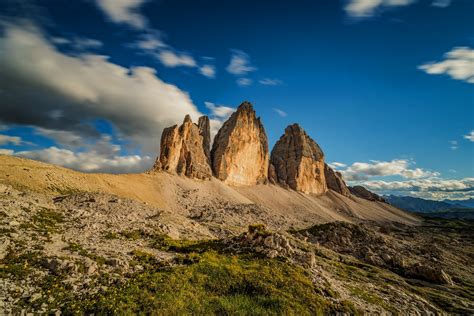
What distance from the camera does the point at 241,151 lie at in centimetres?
17625

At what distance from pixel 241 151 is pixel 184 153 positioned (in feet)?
146

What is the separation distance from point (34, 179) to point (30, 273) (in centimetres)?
6144

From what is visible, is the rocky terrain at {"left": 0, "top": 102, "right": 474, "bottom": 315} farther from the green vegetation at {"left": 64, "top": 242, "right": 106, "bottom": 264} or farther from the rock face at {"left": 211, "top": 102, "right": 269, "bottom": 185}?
the rock face at {"left": 211, "top": 102, "right": 269, "bottom": 185}

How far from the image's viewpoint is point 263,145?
644ft

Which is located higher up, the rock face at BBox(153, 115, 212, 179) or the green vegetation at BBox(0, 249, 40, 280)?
the rock face at BBox(153, 115, 212, 179)

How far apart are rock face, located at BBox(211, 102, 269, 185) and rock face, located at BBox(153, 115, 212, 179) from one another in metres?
13.5

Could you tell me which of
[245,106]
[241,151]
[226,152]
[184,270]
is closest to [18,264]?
[184,270]

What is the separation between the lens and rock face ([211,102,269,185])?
166600 mm

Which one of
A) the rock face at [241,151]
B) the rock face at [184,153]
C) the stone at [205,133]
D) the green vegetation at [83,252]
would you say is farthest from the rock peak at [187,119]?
the green vegetation at [83,252]

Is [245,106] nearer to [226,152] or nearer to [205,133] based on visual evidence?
[205,133]

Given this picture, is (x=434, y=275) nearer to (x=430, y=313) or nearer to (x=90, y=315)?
(x=430, y=313)

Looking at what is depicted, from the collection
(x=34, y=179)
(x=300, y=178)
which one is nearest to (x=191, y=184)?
(x=34, y=179)

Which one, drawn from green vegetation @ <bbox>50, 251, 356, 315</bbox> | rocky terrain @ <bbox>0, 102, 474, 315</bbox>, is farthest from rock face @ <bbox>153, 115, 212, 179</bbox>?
green vegetation @ <bbox>50, 251, 356, 315</bbox>

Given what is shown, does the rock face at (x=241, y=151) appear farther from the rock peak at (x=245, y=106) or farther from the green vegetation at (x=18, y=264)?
the green vegetation at (x=18, y=264)
